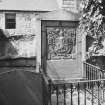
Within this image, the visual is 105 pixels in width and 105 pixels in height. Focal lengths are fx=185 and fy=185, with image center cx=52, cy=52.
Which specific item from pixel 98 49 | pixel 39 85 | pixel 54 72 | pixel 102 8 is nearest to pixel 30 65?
pixel 54 72

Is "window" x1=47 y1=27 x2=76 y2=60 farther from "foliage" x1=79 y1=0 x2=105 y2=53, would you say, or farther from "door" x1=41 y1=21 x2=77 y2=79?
"foliage" x1=79 y1=0 x2=105 y2=53

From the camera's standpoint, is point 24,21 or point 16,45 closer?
point 16,45

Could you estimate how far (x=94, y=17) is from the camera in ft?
17.0

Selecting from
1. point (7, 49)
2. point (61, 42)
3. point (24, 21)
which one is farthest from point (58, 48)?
point (24, 21)

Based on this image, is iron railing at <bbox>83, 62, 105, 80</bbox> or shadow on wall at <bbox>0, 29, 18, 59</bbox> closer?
iron railing at <bbox>83, 62, 105, 80</bbox>

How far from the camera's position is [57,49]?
7.50 m

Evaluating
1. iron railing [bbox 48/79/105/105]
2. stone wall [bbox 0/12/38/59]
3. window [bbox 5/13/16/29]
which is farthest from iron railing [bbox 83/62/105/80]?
window [bbox 5/13/16/29]

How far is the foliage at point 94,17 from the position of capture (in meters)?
5.06

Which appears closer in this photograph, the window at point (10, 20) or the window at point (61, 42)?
the window at point (61, 42)

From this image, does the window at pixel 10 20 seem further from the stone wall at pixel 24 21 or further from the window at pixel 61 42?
the window at pixel 61 42

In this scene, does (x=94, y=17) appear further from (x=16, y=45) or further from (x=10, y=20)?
(x=10, y=20)

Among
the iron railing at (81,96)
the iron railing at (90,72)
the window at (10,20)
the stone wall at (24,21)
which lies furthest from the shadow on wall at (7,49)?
the iron railing at (90,72)

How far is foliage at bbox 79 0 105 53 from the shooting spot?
5059mm

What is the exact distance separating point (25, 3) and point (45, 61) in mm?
5561
